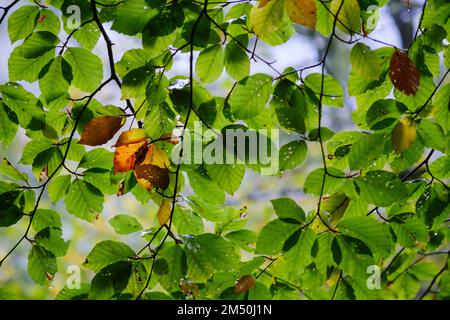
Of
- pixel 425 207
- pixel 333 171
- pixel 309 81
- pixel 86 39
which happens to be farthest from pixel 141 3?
pixel 425 207

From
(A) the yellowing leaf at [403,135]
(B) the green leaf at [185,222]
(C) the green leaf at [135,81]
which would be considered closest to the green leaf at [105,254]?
(B) the green leaf at [185,222]

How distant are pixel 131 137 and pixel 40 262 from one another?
0.94ft

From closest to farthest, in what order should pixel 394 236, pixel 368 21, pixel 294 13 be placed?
1. pixel 294 13
2. pixel 368 21
3. pixel 394 236

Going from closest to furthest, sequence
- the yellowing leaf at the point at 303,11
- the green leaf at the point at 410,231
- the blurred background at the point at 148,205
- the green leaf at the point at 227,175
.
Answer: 1. the yellowing leaf at the point at 303,11
2. the green leaf at the point at 227,175
3. the green leaf at the point at 410,231
4. the blurred background at the point at 148,205

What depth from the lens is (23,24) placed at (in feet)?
2.56

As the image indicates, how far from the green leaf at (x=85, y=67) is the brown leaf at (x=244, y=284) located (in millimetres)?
430

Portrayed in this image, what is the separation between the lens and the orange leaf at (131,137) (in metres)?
0.69

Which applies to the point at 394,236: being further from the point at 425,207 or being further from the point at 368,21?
the point at 368,21

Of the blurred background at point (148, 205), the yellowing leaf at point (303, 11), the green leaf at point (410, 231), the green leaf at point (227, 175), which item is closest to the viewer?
the yellowing leaf at point (303, 11)

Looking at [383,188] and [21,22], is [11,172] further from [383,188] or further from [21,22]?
[383,188]

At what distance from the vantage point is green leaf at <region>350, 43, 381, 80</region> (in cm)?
68

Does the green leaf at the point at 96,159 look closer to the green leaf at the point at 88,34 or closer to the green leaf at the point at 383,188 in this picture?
the green leaf at the point at 88,34

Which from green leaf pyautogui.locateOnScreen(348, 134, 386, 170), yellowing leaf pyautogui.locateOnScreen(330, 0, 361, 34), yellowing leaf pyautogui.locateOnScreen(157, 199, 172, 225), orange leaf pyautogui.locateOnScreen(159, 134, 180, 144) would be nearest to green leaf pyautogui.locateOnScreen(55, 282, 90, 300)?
yellowing leaf pyautogui.locateOnScreen(157, 199, 172, 225)
